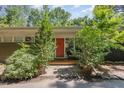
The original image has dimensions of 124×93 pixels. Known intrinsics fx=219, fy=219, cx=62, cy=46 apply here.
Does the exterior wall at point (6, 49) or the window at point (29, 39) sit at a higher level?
the window at point (29, 39)

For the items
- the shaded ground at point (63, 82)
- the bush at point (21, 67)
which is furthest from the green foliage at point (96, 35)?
the bush at point (21, 67)

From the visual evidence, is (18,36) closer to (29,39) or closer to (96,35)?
(29,39)

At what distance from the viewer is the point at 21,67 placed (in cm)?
1206

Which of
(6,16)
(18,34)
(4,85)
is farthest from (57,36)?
(6,16)

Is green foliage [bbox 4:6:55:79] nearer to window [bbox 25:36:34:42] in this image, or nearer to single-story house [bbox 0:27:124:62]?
single-story house [bbox 0:27:124:62]

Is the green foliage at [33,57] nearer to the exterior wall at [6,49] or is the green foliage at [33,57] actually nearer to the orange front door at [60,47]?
the exterior wall at [6,49]

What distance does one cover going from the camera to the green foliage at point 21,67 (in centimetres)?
1186

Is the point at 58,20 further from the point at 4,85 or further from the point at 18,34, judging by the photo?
the point at 4,85

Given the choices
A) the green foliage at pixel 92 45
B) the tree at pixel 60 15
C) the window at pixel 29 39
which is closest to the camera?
the green foliage at pixel 92 45

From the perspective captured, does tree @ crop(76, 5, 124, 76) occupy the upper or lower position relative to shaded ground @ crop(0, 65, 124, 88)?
upper

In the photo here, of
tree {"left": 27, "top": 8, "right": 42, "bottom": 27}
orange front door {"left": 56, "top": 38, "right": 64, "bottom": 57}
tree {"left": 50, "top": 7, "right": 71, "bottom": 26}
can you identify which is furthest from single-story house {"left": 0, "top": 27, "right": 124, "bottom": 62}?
tree {"left": 50, "top": 7, "right": 71, "bottom": 26}

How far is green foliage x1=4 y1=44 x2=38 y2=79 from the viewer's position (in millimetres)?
11859

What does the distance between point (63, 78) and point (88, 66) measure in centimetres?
174

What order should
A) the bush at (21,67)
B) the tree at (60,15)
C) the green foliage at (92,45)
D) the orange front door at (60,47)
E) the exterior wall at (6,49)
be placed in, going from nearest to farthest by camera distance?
the bush at (21,67)
the green foliage at (92,45)
the exterior wall at (6,49)
the orange front door at (60,47)
the tree at (60,15)
